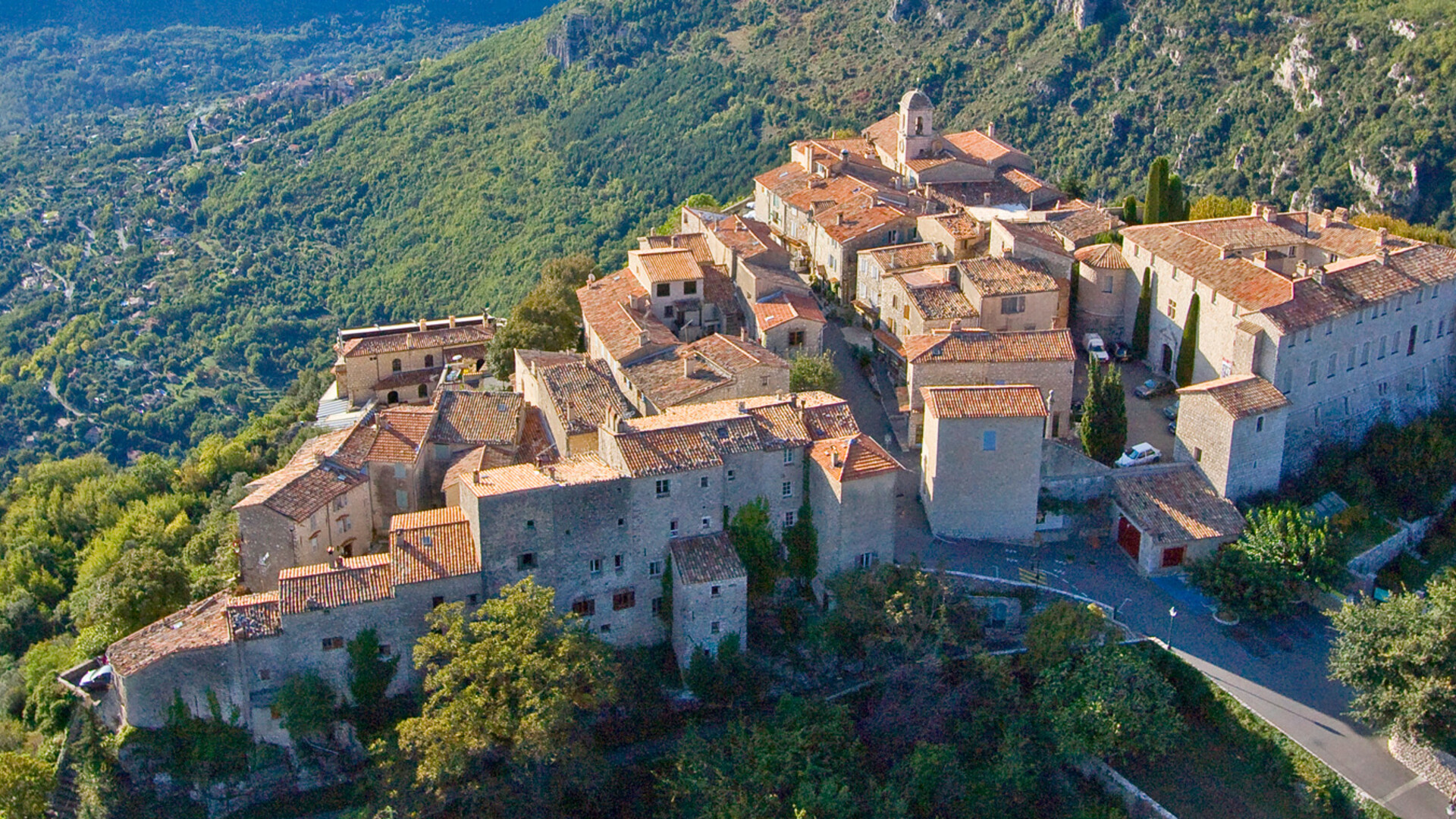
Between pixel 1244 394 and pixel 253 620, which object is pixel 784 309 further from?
pixel 253 620

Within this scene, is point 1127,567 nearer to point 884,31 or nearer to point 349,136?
point 884,31

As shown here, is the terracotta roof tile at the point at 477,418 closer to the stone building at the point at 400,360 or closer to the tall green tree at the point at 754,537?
the tall green tree at the point at 754,537

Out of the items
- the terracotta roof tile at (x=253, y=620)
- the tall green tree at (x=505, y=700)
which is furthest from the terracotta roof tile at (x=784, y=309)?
the terracotta roof tile at (x=253, y=620)

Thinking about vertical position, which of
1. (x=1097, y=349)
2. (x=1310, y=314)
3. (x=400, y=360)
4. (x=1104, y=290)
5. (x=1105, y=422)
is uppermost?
(x=1310, y=314)

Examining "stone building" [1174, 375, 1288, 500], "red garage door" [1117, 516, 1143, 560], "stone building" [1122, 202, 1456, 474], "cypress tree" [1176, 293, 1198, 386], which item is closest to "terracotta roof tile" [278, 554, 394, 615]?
"red garage door" [1117, 516, 1143, 560]

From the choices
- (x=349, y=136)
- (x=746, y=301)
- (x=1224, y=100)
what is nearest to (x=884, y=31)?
(x=1224, y=100)

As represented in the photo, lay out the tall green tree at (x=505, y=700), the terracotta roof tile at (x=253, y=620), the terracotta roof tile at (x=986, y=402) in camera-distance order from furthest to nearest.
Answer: the terracotta roof tile at (x=986, y=402) < the terracotta roof tile at (x=253, y=620) < the tall green tree at (x=505, y=700)

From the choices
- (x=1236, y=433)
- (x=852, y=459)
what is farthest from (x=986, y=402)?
(x=1236, y=433)
